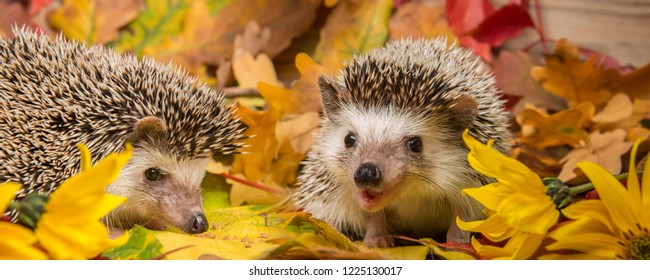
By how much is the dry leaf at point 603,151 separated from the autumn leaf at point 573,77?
128mm

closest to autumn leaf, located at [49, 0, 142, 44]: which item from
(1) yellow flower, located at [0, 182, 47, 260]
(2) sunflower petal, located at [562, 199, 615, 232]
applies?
(1) yellow flower, located at [0, 182, 47, 260]

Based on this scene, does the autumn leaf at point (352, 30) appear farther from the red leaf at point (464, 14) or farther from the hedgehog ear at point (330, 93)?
the hedgehog ear at point (330, 93)

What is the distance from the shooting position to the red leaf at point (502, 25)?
6.85ft

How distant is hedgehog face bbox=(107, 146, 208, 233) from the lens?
1420 millimetres

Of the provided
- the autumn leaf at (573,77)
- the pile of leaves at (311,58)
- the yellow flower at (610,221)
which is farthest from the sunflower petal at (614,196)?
the autumn leaf at (573,77)

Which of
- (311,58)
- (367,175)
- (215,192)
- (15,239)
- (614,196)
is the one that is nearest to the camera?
(15,239)

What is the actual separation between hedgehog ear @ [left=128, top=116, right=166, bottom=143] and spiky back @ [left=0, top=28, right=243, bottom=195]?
0.02 m

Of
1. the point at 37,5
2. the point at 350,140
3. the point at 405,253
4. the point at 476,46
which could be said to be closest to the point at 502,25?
the point at 476,46

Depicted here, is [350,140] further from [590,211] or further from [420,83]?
[590,211]

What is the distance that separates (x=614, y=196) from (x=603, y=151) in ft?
2.35

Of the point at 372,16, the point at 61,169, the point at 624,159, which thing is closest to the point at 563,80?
the point at 624,159

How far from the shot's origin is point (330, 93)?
5.12 feet

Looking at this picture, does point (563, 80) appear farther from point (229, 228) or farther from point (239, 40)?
point (229, 228)

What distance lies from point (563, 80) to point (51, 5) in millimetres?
1491
